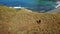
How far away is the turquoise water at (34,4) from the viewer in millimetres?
2191

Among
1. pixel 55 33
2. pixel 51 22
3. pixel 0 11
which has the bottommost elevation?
pixel 55 33

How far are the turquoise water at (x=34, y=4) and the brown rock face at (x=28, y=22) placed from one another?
114 millimetres

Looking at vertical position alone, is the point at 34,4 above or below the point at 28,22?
above

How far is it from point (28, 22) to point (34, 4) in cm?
35

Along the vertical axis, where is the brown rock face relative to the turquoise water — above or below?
below

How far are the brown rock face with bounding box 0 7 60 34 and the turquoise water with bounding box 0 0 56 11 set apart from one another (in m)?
0.11

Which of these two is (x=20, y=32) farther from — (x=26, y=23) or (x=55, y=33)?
(x=55, y=33)

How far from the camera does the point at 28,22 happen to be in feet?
7.11

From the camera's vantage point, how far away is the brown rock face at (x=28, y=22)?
213 cm

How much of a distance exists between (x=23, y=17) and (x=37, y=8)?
302 millimetres

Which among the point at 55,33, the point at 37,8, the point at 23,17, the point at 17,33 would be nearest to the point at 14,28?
the point at 17,33

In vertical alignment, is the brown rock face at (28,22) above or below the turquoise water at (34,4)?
below

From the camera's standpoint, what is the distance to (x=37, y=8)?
2.22 m

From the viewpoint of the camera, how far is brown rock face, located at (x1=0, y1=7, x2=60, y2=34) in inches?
84.0
